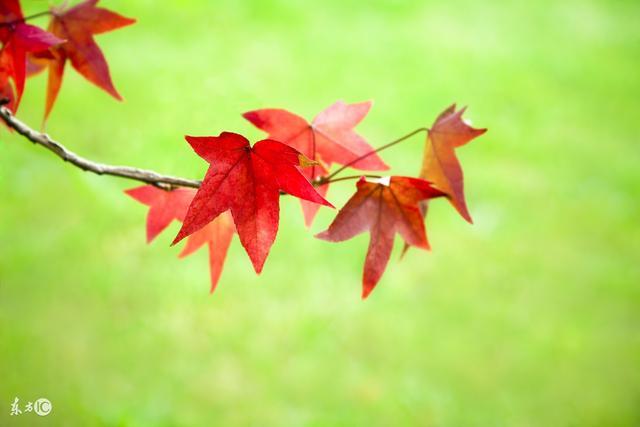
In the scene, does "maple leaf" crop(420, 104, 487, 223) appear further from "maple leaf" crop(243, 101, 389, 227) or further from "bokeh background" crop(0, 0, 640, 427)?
"bokeh background" crop(0, 0, 640, 427)

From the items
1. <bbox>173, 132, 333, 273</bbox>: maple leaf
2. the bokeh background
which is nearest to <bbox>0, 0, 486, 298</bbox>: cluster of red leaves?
Answer: <bbox>173, 132, 333, 273</bbox>: maple leaf

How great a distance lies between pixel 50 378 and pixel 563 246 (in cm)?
213

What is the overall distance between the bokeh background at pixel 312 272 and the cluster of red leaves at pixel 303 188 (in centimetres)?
105

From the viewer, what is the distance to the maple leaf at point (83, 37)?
0.85 m

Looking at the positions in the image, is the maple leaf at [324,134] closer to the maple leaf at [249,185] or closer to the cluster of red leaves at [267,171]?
the cluster of red leaves at [267,171]

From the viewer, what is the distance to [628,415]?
1977 mm

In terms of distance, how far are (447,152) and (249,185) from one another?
0.28m

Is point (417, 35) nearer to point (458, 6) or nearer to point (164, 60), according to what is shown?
point (458, 6)

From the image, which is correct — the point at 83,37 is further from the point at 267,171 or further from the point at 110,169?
the point at 267,171

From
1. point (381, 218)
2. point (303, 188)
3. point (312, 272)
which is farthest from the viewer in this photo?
point (312, 272)

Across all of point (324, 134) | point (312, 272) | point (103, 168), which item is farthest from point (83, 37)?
point (312, 272)

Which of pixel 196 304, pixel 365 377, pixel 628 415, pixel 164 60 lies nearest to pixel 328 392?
pixel 365 377

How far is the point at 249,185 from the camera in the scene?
2.09ft

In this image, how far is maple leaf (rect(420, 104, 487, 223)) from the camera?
30.4 inches
